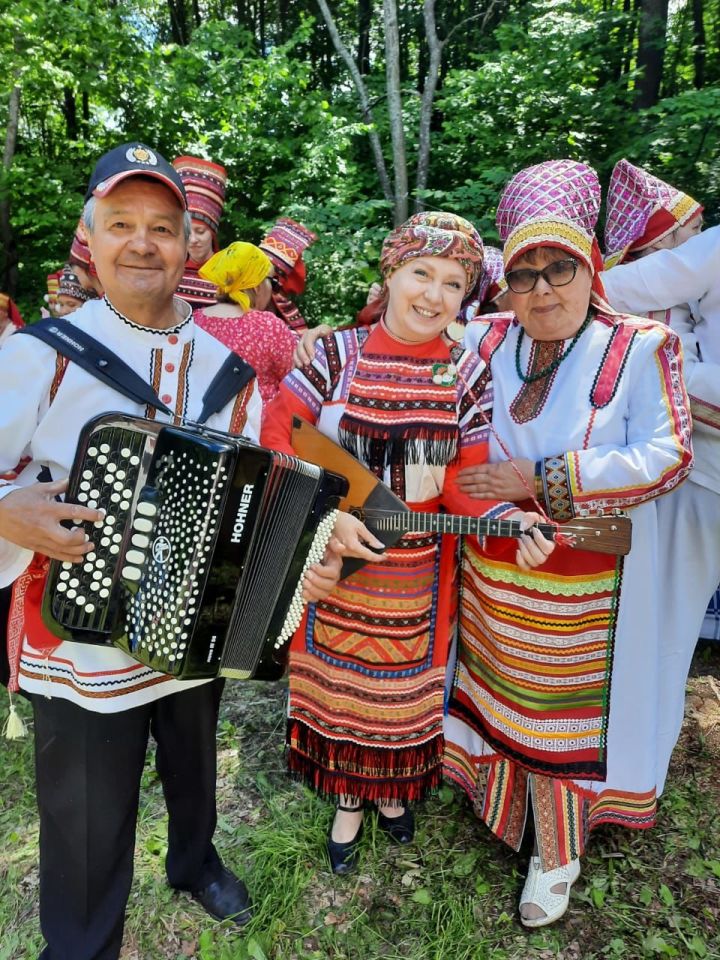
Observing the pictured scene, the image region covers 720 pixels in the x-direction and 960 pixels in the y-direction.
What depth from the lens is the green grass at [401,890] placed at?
2.09 meters

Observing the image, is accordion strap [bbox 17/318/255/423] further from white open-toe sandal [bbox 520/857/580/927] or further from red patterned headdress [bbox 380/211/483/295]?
white open-toe sandal [bbox 520/857/580/927]

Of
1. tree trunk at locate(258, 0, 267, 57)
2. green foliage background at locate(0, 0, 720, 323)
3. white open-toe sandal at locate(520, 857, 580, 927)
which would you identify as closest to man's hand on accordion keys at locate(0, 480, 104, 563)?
white open-toe sandal at locate(520, 857, 580, 927)

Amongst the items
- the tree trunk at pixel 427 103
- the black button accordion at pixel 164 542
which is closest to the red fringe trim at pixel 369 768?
the black button accordion at pixel 164 542

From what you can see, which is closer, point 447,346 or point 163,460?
point 163,460

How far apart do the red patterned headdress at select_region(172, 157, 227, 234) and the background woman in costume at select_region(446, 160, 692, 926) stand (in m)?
2.10

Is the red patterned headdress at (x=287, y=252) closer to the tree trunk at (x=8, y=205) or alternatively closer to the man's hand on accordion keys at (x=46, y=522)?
the man's hand on accordion keys at (x=46, y=522)

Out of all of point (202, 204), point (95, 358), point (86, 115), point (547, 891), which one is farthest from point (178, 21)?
point (547, 891)

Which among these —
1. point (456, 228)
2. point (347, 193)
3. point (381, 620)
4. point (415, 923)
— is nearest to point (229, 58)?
point (347, 193)

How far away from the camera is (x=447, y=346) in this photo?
212 cm

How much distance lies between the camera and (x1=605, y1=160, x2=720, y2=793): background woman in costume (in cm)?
240

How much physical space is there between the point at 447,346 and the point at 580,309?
422 mm

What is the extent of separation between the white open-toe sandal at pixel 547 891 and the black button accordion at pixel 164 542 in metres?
1.48

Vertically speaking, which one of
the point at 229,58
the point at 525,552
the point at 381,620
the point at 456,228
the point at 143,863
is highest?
the point at 229,58

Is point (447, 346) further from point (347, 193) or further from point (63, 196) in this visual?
point (63, 196)
